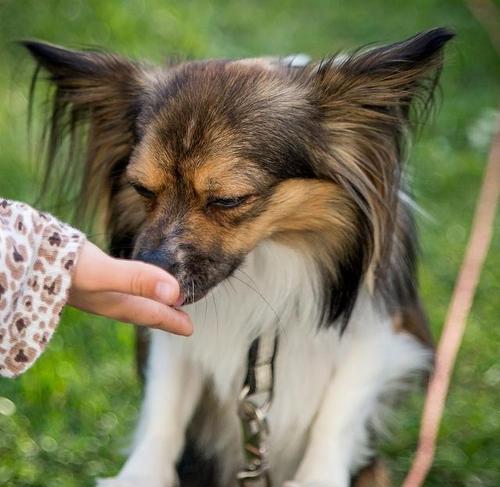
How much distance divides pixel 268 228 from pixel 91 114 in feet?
2.40

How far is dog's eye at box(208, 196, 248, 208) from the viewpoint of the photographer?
120 inches

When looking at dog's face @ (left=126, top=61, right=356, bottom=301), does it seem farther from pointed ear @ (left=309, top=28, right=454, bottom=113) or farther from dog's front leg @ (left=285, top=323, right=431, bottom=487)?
dog's front leg @ (left=285, top=323, right=431, bottom=487)

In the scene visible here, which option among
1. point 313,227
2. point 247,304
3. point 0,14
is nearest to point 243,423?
point 247,304

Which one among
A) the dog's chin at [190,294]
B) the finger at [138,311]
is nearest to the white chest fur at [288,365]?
the dog's chin at [190,294]

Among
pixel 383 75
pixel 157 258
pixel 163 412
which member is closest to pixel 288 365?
pixel 163 412

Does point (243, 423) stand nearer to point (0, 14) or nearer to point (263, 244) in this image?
point (263, 244)

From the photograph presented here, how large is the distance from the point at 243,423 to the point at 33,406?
44.7 inches

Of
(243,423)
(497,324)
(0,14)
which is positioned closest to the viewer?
(243,423)

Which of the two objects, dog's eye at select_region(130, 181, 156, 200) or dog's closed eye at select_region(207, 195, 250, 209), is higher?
Result: dog's closed eye at select_region(207, 195, 250, 209)

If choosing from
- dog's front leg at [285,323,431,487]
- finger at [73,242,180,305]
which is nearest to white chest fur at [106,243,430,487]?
dog's front leg at [285,323,431,487]

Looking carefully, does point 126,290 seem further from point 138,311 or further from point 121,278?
point 138,311

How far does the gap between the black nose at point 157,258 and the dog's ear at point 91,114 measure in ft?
1.84

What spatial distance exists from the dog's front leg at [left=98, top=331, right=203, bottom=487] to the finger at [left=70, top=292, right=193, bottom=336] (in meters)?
0.90

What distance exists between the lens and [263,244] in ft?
11.0
